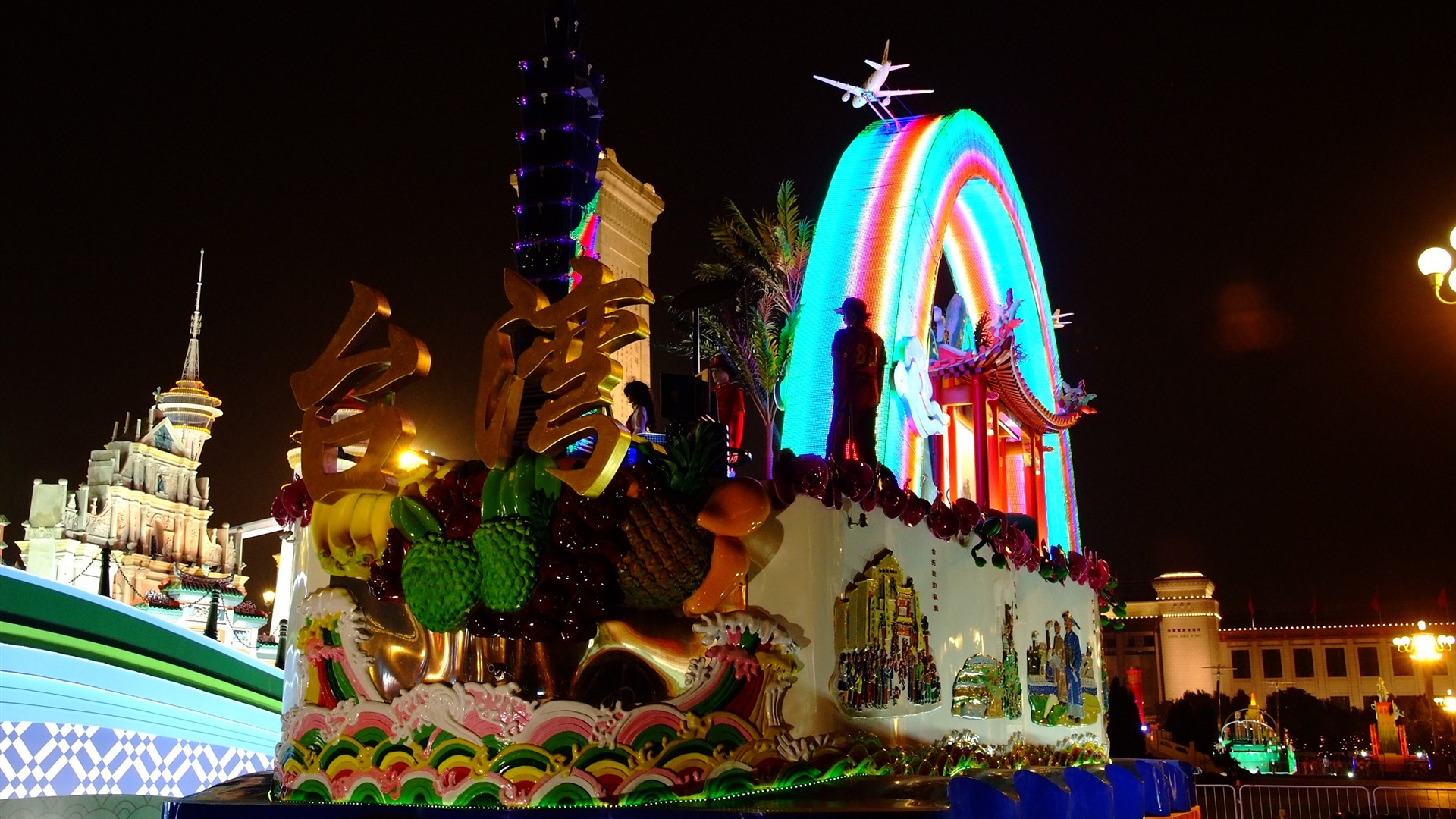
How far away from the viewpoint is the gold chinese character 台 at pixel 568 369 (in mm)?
7383

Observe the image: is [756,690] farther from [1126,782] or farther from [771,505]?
[1126,782]

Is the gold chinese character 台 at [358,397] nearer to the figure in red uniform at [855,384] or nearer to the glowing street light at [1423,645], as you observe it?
the figure in red uniform at [855,384]

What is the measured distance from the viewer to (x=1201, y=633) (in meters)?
64.2

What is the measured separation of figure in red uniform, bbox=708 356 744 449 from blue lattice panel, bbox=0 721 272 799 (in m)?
7.44

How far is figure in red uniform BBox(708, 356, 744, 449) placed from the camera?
11.1 m

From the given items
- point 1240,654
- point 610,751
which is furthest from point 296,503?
point 1240,654

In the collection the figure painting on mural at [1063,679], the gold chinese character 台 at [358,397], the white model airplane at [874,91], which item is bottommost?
the figure painting on mural at [1063,679]

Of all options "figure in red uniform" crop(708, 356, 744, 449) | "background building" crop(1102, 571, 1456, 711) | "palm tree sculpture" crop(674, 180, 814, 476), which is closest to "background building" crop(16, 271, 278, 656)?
"palm tree sculpture" crop(674, 180, 814, 476)

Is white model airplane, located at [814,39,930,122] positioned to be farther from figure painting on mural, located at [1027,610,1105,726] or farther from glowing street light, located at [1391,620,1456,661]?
glowing street light, located at [1391,620,1456,661]

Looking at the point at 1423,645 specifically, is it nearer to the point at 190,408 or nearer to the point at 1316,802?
the point at 1316,802

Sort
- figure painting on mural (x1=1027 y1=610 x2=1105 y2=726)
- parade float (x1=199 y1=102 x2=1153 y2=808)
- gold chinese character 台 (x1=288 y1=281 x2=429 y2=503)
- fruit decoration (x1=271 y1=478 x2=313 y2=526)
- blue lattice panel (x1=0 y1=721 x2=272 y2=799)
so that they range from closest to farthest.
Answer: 1. parade float (x1=199 y1=102 x2=1153 y2=808)
2. gold chinese character 台 (x1=288 y1=281 x2=429 y2=503)
3. fruit decoration (x1=271 y1=478 x2=313 y2=526)
4. figure painting on mural (x1=1027 y1=610 x2=1105 y2=726)
5. blue lattice panel (x1=0 y1=721 x2=272 y2=799)

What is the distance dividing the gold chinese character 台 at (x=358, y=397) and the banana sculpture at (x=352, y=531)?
127 mm

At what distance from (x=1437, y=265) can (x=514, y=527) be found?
8583 mm

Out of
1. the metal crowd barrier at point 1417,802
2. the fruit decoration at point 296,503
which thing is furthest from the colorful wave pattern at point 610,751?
the metal crowd barrier at point 1417,802
